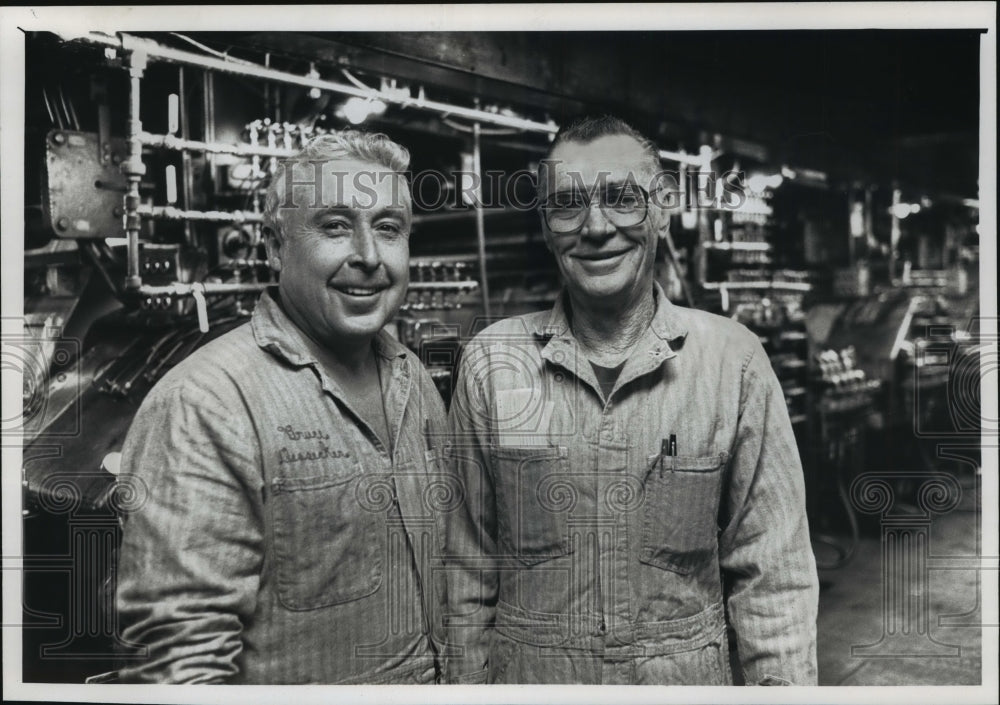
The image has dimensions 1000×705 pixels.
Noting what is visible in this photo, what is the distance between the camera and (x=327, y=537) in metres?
2.48

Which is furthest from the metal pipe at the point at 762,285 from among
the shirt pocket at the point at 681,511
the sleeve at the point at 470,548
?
the sleeve at the point at 470,548

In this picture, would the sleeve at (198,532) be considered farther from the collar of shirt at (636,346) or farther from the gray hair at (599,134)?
the gray hair at (599,134)

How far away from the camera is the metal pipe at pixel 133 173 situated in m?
2.59

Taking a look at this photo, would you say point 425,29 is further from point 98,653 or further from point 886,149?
point 98,653

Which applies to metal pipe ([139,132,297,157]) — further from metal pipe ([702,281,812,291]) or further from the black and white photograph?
metal pipe ([702,281,812,291])

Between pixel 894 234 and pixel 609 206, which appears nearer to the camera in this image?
pixel 609 206

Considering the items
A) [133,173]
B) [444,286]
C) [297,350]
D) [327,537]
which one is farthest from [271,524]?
[133,173]

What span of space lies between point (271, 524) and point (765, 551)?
1433 mm

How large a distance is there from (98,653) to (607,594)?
1.60m

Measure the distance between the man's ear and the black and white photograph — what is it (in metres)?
0.02

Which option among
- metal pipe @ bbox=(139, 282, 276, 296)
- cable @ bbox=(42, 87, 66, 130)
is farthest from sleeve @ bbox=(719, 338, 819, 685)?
cable @ bbox=(42, 87, 66, 130)

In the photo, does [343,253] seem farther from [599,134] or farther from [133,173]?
[599,134]

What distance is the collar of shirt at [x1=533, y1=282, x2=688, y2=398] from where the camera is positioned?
8.42 ft

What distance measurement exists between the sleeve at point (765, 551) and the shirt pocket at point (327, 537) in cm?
104
